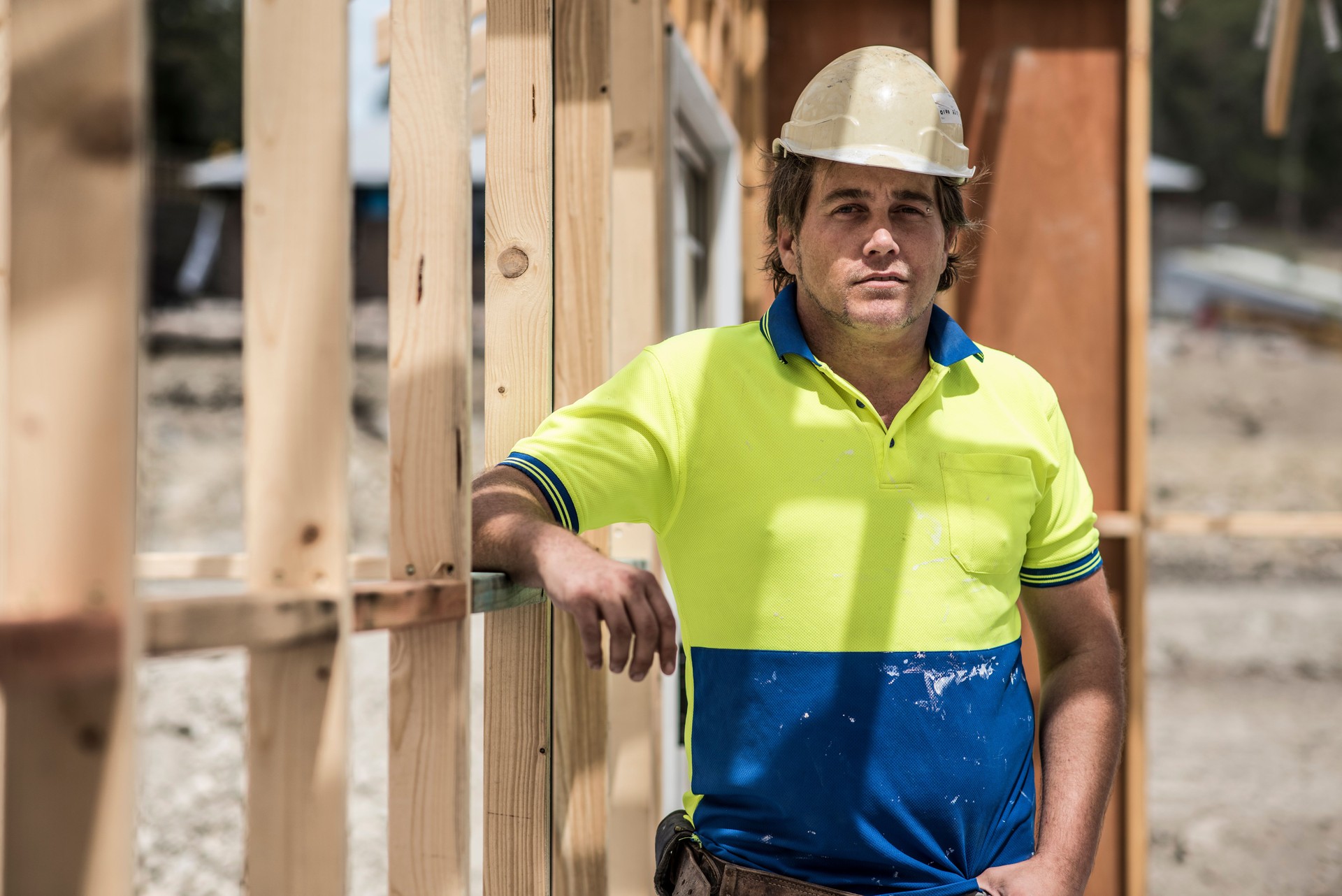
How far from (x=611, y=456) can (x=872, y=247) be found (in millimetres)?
566

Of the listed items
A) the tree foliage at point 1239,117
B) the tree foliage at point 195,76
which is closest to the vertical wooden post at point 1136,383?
the tree foliage at point 195,76

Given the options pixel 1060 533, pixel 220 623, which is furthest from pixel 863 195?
pixel 220 623

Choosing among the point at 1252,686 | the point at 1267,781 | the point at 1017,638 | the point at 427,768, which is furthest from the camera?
the point at 1252,686

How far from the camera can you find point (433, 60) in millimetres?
1610

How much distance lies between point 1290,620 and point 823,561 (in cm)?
1152

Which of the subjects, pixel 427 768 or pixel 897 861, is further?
pixel 897 861

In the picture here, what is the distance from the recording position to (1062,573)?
2.07 metres

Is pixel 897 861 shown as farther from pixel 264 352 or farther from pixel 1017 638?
pixel 264 352

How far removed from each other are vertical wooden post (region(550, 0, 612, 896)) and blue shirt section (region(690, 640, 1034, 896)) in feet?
1.60

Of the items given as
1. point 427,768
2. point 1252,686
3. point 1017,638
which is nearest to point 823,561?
point 1017,638

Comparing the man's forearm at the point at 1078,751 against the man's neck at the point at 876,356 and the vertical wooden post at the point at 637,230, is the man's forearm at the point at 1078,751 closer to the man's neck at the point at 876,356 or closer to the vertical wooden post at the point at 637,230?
the man's neck at the point at 876,356

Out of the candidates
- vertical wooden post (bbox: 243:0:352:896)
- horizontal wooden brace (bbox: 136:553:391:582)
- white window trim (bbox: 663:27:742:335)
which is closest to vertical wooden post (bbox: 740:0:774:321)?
white window trim (bbox: 663:27:742:335)

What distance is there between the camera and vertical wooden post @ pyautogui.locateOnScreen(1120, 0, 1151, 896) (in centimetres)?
434

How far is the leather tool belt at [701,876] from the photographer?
5.96 ft
